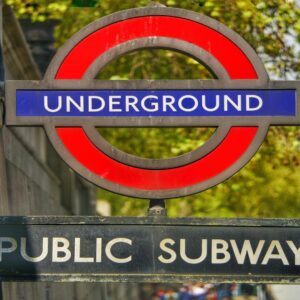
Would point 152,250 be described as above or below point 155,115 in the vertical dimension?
below

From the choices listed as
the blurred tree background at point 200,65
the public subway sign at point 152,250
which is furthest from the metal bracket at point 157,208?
the blurred tree background at point 200,65

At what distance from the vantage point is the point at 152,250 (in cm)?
841

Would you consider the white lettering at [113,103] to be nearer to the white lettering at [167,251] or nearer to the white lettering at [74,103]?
the white lettering at [74,103]

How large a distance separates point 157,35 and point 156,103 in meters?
0.60

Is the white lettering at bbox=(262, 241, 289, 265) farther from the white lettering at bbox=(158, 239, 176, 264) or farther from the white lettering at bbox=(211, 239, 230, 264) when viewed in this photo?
the white lettering at bbox=(158, 239, 176, 264)

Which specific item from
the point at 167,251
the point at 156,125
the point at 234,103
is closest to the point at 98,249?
the point at 167,251

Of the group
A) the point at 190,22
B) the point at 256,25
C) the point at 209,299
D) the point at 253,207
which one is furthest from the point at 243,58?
the point at 253,207

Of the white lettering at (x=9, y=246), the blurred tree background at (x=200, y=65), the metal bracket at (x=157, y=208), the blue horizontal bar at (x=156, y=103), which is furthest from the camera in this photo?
the blurred tree background at (x=200, y=65)

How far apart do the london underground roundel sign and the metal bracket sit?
1.9 inches

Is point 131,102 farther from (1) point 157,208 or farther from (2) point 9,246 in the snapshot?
(2) point 9,246

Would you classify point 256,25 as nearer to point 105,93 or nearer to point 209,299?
point 105,93

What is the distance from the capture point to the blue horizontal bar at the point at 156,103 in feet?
28.7

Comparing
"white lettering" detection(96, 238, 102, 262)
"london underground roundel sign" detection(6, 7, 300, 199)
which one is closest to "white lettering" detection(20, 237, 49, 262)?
"white lettering" detection(96, 238, 102, 262)

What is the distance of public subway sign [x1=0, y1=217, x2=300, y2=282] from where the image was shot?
8383 mm
